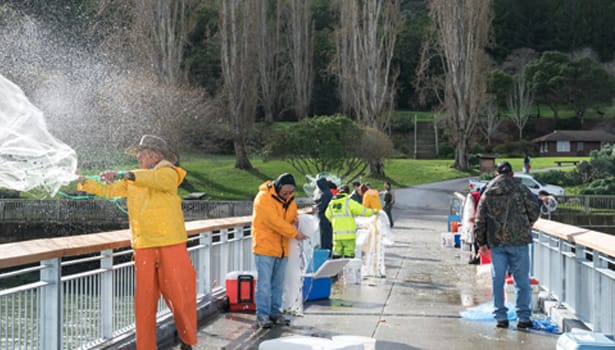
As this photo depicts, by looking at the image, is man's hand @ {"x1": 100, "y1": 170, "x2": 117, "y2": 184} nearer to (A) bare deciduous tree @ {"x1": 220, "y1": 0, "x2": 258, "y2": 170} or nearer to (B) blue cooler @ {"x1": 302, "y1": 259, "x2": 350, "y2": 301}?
(B) blue cooler @ {"x1": 302, "y1": 259, "x2": 350, "y2": 301}

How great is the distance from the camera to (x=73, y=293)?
8281mm

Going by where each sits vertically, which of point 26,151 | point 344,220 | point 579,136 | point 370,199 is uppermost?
point 579,136

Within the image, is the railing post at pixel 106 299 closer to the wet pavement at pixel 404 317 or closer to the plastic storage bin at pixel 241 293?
the wet pavement at pixel 404 317

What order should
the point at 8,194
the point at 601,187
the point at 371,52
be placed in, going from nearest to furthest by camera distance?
the point at 8,194, the point at 601,187, the point at 371,52

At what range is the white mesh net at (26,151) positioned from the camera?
6930 mm

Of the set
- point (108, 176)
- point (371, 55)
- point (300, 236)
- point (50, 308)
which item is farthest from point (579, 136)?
point (50, 308)

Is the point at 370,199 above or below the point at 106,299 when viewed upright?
above

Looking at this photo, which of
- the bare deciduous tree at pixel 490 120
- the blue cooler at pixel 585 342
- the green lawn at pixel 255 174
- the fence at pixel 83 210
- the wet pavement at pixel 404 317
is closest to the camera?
the blue cooler at pixel 585 342

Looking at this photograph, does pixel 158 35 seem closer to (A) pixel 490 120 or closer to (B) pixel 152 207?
(A) pixel 490 120

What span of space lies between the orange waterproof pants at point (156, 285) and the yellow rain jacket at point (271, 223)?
8.67 ft

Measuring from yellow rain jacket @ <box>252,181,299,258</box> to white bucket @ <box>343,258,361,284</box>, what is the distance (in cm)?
488

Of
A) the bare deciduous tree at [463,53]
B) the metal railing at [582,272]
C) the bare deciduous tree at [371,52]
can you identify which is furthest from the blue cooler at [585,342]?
the bare deciduous tree at [463,53]

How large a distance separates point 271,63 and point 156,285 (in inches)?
2578

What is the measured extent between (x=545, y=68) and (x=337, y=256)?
76.1m
